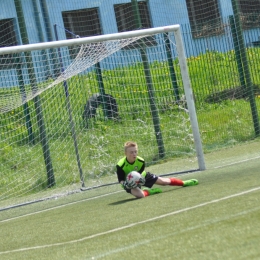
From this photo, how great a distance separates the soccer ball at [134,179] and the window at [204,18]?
6.13 m

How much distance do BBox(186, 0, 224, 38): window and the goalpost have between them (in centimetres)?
201

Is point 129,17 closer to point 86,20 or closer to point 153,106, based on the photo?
point 86,20

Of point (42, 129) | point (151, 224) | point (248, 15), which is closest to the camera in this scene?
point (151, 224)

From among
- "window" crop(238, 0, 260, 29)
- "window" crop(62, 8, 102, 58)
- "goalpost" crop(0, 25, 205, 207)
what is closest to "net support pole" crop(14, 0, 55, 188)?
"goalpost" crop(0, 25, 205, 207)

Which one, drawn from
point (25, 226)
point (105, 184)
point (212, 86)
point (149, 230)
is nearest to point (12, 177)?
point (105, 184)

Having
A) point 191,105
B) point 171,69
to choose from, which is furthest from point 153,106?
point 191,105

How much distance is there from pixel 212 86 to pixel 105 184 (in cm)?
451

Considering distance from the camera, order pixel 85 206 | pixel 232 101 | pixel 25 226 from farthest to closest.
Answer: pixel 232 101 < pixel 85 206 < pixel 25 226

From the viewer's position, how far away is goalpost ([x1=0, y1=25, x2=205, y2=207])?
37.6 feet

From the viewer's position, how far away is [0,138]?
39.1ft

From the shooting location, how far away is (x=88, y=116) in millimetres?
11609

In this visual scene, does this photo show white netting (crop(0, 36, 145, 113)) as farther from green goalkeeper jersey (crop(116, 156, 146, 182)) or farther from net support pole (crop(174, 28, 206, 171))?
green goalkeeper jersey (crop(116, 156, 146, 182))

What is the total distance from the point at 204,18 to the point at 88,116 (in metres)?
4.87

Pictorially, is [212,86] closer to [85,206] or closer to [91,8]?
[91,8]
